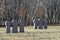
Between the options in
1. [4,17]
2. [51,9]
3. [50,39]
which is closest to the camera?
[50,39]

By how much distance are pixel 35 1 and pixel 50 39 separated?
42.3ft

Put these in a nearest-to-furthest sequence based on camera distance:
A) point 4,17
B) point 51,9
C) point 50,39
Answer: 1. point 50,39
2. point 4,17
3. point 51,9

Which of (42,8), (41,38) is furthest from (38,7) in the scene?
(41,38)

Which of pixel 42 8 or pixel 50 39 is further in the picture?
pixel 42 8

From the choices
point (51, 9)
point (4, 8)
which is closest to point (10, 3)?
point (4, 8)

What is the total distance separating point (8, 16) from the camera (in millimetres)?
26734

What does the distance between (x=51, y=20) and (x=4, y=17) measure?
495 cm

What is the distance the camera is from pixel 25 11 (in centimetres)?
2741

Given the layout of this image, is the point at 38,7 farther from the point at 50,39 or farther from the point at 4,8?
the point at 50,39

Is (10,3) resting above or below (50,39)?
above

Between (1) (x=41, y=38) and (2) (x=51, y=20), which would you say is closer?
(1) (x=41, y=38)

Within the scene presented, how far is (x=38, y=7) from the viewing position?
2786 centimetres

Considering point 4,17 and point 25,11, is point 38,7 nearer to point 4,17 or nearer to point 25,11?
point 25,11

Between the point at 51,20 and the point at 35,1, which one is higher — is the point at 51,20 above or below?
below
